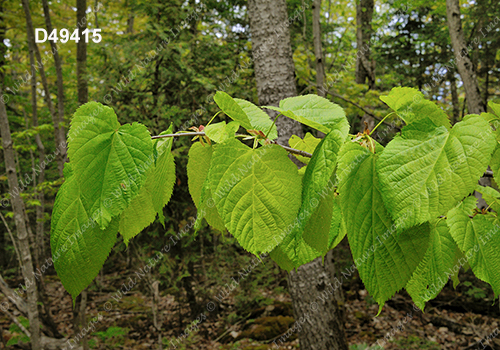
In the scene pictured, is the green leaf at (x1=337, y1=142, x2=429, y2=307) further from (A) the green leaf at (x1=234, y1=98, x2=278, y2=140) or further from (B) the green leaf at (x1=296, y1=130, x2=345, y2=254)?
(A) the green leaf at (x1=234, y1=98, x2=278, y2=140)

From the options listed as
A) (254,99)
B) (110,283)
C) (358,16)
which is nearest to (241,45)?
(254,99)

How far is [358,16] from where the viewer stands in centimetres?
649

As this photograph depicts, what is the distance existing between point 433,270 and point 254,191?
1.43 feet

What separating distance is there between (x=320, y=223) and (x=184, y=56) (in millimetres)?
5354

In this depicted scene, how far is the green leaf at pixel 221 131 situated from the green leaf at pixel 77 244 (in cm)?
21

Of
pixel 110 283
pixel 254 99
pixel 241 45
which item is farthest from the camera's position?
pixel 110 283

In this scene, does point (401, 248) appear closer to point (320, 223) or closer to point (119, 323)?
point (320, 223)

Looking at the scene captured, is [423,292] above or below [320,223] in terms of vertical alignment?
below

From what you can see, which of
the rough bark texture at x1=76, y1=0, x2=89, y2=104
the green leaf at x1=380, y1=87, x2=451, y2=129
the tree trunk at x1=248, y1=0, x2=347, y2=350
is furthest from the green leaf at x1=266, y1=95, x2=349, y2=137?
the rough bark texture at x1=76, y1=0, x2=89, y2=104

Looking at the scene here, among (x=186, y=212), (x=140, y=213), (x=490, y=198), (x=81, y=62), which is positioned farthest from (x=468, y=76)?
(x=81, y=62)

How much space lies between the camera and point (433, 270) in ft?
2.06

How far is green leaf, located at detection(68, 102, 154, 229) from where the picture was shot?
45 cm

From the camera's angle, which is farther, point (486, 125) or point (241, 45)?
point (241, 45)

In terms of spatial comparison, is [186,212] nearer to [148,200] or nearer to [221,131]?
[148,200]
